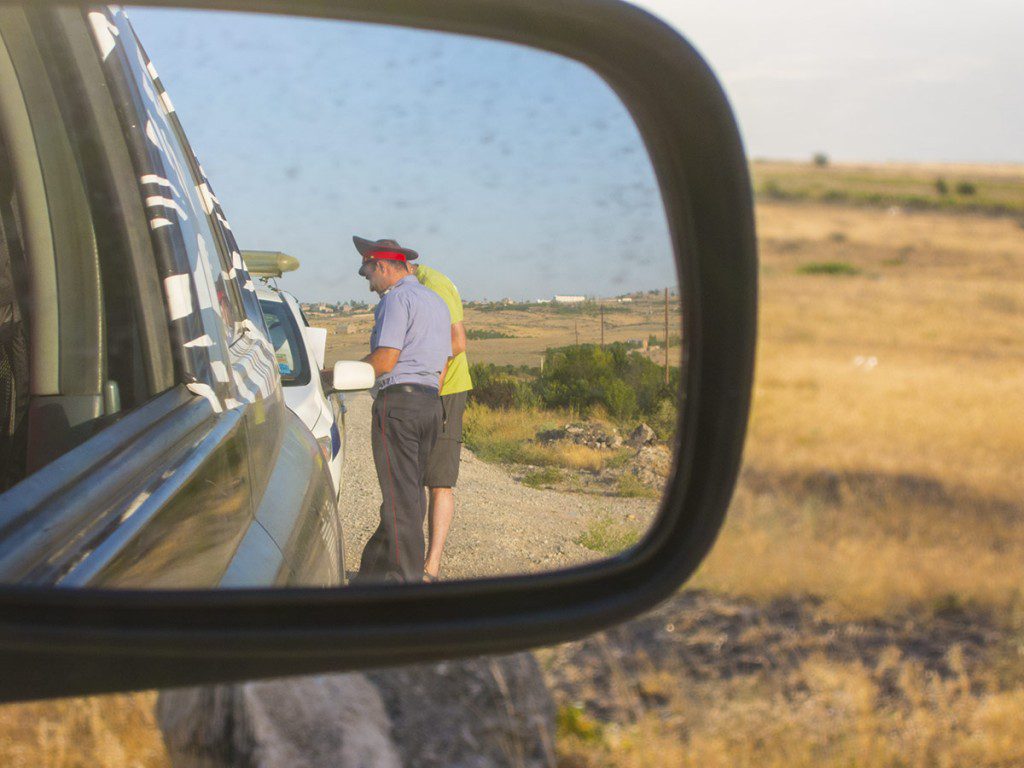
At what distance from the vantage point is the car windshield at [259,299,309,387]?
1910mm

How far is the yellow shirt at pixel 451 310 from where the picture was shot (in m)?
1.32

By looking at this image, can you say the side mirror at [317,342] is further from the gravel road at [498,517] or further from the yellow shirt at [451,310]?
the yellow shirt at [451,310]

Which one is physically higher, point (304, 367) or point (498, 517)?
point (304, 367)

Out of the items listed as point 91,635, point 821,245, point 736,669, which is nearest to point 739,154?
point 91,635

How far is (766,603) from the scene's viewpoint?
7.20m

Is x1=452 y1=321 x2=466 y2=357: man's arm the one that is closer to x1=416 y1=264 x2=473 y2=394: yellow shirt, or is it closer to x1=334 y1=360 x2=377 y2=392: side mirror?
x1=416 y1=264 x2=473 y2=394: yellow shirt

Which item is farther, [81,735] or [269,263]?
[81,735]

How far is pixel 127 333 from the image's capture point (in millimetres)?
1601

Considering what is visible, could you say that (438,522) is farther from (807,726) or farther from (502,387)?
(807,726)

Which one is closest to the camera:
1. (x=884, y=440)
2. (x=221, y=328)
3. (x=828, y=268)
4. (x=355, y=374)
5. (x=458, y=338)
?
(x=458, y=338)

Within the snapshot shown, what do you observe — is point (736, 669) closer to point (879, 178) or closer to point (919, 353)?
point (919, 353)

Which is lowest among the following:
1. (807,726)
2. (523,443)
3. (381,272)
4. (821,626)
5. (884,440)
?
(821,626)

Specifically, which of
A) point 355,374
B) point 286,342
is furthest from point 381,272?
point 286,342

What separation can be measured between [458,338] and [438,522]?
0.24 m
